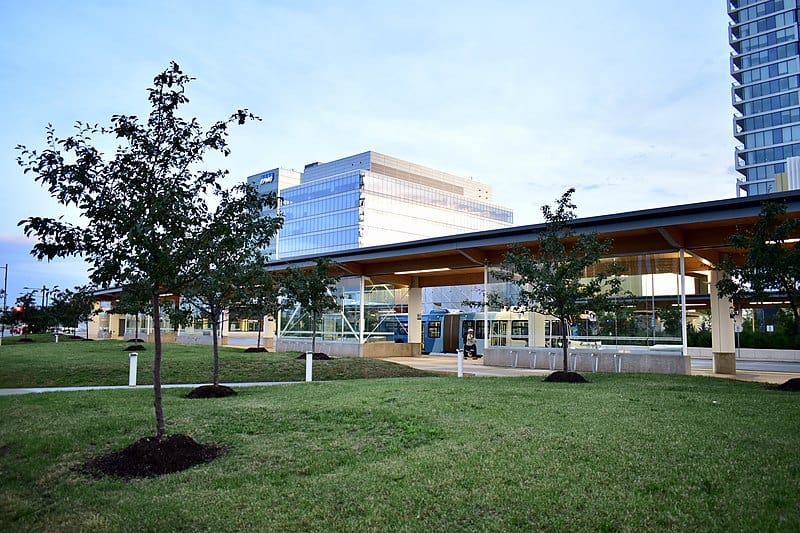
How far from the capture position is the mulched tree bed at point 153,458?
24.4ft

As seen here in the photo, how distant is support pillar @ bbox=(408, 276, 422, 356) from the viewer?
3709cm

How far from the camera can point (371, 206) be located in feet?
321

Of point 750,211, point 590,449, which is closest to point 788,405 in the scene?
point 590,449

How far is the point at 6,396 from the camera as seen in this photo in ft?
45.5

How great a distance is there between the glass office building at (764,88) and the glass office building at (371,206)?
150 feet

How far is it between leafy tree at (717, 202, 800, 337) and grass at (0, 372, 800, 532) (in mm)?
4410

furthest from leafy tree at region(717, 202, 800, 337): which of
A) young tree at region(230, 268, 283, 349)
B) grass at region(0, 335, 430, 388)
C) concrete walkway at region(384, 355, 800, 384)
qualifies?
young tree at region(230, 268, 283, 349)

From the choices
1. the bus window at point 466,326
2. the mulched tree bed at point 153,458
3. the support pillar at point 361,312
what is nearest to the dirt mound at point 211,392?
the mulched tree bed at point 153,458

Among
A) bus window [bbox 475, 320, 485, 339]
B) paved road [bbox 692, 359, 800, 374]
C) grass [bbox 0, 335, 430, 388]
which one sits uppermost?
bus window [bbox 475, 320, 485, 339]

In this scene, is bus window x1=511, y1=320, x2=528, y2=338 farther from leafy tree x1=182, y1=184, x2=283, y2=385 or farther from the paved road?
leafy tree x1=182, y1=184, x2=283, y2=385

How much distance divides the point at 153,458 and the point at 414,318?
30039 mm

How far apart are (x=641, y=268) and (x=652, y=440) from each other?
16.0m

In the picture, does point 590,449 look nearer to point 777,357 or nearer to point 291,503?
point 291,503

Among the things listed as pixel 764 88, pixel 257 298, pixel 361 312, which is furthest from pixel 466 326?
pixel 764 88
